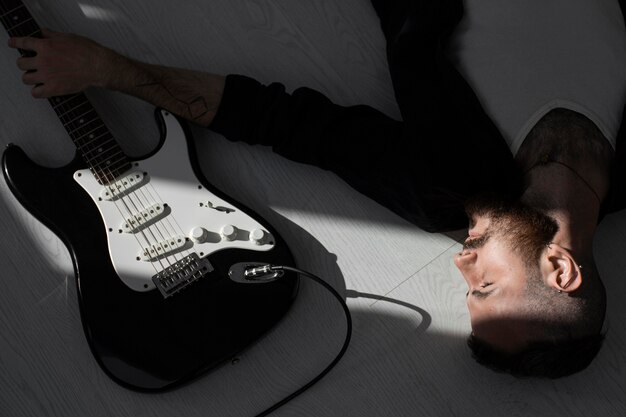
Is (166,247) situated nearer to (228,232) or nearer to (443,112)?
(228,232)

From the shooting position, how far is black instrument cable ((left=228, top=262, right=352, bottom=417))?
127 cm

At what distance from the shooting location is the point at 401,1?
1.33m

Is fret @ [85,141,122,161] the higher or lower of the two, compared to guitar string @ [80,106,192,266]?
higher

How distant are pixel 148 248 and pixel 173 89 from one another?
0.33 m

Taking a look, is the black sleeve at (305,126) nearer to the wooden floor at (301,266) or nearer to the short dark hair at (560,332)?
the wooden floor at (301,266)

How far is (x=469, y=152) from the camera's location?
1218 millimetres

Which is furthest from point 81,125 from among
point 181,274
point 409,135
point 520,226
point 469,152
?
point 520,226

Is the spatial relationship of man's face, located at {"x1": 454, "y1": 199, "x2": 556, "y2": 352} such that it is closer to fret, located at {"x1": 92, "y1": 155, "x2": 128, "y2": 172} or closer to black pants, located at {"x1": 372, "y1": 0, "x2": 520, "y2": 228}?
black pants, located at {"x1": 372, "y1": 0, "x2": 520, "y2": 228}

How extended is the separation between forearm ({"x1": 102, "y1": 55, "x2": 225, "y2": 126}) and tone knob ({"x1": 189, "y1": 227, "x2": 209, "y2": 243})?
0.72ft

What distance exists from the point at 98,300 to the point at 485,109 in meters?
0.85

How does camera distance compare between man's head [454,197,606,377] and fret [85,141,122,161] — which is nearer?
man's head [454,197,606,377]

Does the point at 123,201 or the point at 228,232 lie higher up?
the point at 123,201

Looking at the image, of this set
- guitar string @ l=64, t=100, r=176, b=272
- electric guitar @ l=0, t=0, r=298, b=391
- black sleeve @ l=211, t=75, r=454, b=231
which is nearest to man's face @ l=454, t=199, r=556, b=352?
black sleeve @ l=211, t=75, r=454, b=231

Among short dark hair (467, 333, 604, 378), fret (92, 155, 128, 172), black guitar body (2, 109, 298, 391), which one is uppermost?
fret (92, 155, 128, 172)
